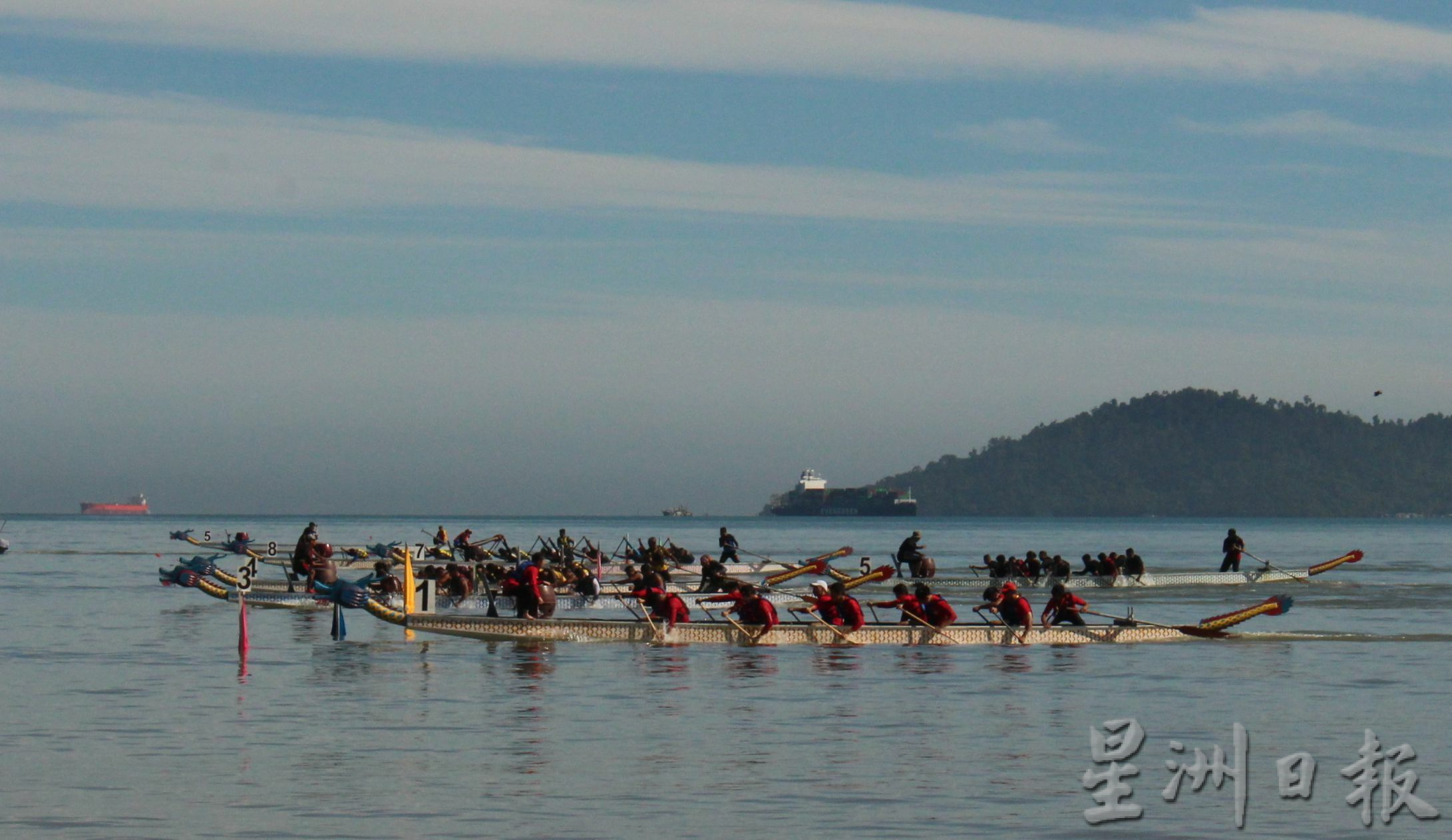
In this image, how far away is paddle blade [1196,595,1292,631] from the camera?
3578 cm

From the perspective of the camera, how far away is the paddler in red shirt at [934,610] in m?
34.5

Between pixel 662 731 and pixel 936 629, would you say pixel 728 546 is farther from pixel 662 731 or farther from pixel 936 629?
pixel 662 731

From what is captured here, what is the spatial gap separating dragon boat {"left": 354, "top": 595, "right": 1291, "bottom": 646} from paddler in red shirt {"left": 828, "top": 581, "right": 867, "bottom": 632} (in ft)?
0.67

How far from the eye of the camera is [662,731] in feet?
76.0

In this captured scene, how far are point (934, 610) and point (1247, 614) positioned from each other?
23.6 feet

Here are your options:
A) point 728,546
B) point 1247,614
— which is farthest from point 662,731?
point 728,546

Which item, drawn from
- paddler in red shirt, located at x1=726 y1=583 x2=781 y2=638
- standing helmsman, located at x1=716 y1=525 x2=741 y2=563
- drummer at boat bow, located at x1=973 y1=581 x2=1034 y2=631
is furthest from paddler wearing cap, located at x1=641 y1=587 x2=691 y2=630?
standing helmsman, located at x1=716 y1=525 x2=741 y2=563

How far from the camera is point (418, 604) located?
38.3 metres

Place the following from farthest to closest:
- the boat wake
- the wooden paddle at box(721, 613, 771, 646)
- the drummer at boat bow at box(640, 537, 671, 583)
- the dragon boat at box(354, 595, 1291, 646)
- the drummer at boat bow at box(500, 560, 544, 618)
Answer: the drummer at boat bow at box(640, 537, 671, 583) → the boat wake → the drummer at boat bow at box(500, 560, 544, 618) → the wooden paddle at box(721, 613, 771, 646) → the dragon boat at box(354, 595, 1291, 646)

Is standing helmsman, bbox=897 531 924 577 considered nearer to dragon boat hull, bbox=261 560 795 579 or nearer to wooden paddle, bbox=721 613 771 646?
dragon boat hull, bbox=261 560 795 579

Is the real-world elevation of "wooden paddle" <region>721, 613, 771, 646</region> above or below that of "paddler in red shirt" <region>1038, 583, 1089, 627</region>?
below

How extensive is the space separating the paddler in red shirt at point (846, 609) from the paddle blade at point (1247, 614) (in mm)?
7373

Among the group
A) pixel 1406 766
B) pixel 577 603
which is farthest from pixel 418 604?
pixel 1406 766

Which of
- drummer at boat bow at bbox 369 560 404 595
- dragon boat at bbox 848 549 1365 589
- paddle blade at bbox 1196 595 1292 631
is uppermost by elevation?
drummer at boat bow at bbox 369 560 404 595
